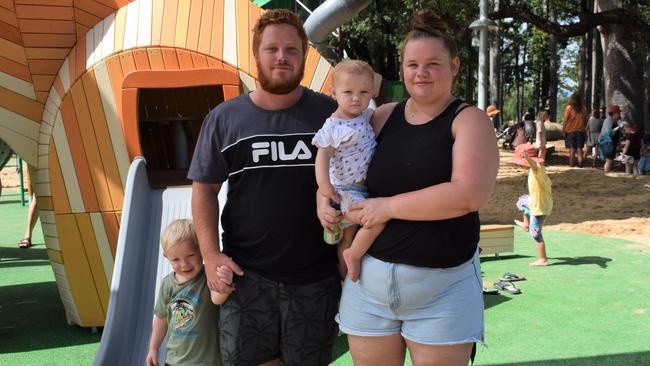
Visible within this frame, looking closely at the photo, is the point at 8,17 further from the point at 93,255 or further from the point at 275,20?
the point at 275,20

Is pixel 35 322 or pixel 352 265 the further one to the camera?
pixel 35 322

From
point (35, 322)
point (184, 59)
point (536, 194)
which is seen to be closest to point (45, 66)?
point (184, 59)

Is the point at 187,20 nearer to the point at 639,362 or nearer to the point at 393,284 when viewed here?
the point at 393,284

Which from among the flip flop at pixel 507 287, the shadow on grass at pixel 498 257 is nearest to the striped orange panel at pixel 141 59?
the flip flop at pixel 507 287

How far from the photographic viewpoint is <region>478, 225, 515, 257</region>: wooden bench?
7648 mm

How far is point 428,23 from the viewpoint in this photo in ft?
6.77

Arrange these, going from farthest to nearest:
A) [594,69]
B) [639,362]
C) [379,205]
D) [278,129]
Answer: [594,69], [639,362], [278,129], [379,205]

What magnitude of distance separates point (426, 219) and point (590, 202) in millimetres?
11428

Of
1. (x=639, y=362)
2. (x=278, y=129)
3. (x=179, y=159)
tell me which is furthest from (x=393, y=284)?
(x=179, y=159)

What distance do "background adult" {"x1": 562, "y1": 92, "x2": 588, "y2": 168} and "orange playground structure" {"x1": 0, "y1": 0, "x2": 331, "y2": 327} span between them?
13.1 meters

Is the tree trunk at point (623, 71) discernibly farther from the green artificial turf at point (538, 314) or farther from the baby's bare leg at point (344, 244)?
the baby's bare leg at point (344, 244)

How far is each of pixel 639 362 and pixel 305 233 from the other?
2976mm

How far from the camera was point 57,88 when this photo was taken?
502 centimetres

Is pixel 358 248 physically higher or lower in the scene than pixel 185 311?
higher
